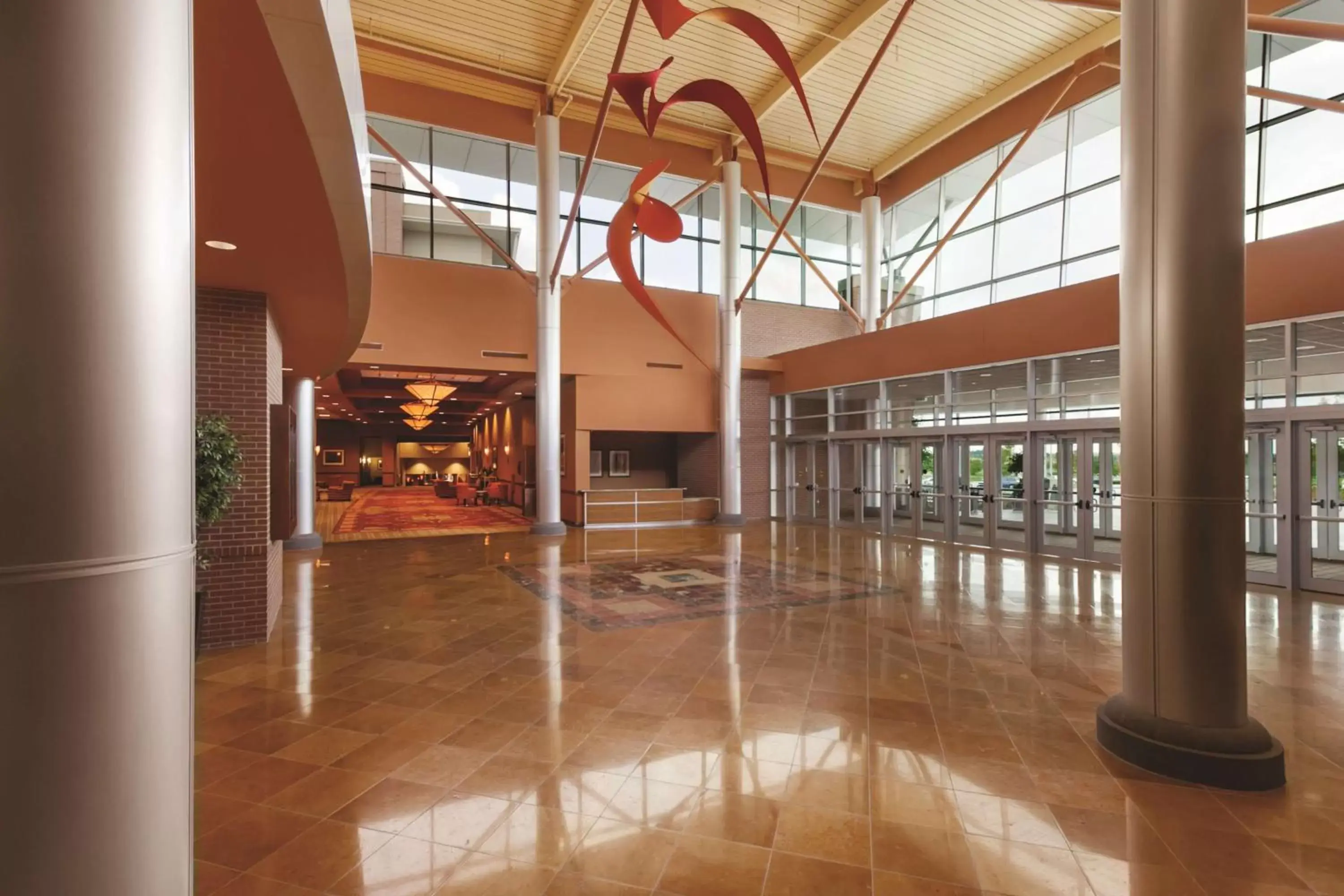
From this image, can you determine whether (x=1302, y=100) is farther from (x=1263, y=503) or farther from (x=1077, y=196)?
(x=1077, y=196)

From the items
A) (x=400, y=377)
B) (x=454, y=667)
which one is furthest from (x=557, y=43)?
(x=454, y=667)

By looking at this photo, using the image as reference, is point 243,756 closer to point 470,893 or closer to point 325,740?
point 325,740

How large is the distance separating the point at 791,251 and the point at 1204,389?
1678cm

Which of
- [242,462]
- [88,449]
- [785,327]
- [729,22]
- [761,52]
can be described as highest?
[761,52]

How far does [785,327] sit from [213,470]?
15.9 metres

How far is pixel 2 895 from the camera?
113 centimetres

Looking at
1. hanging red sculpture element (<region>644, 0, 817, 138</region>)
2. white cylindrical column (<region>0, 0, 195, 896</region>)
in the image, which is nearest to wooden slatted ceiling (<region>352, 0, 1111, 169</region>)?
hanging red sculpture element (<region>644, 0, 817, 138</region>)

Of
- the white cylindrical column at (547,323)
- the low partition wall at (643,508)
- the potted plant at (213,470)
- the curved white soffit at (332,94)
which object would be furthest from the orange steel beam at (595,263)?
the curved white soffit at (332,94)

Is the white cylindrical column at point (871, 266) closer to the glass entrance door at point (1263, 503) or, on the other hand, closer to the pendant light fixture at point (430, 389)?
the glass entrance door at point (1263, 503)

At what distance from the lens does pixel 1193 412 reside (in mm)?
3572

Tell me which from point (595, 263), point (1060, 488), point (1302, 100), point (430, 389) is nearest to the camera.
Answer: point (1302, 100)

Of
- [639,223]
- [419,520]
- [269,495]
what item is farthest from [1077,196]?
[419,520]

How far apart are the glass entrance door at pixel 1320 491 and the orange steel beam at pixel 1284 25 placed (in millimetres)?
4322

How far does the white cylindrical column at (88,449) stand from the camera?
1135 mm
